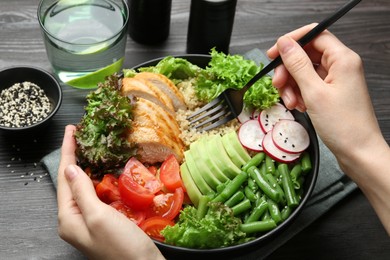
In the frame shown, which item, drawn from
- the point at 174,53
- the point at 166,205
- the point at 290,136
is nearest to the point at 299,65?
the point at 290,136

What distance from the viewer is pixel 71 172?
6.10 feet

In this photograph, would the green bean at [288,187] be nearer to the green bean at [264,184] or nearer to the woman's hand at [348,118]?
the green bean at [264,184]

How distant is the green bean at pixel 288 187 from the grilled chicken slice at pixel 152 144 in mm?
388

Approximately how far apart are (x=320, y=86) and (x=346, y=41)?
1.07 meters

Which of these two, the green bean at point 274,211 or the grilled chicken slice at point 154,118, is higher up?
the grilled chicken slice at point 154,118

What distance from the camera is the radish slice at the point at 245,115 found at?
2314 millimetres

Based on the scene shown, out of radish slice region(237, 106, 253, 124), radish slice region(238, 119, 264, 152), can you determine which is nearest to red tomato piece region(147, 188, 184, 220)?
radish slice region(238, 119, 264, 152)

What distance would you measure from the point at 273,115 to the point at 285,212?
1.41 feet

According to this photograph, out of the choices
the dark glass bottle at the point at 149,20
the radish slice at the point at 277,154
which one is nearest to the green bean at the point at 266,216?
the radish slice at the point at 277,154

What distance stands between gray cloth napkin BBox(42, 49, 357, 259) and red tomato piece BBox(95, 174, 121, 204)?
1.15ft

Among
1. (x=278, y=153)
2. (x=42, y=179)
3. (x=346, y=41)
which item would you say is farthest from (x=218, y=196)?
(x=346, y=41)

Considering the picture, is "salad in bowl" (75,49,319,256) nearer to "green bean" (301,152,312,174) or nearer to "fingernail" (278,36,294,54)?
"green bean" (301,152,312,174)

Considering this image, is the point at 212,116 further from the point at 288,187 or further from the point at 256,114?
the point at 288,187

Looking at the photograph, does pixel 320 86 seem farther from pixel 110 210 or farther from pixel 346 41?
pixel 346 41
